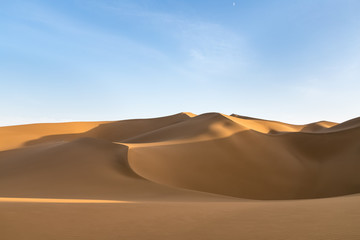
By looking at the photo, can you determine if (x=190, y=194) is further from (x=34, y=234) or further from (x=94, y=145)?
(x=94, y=145)

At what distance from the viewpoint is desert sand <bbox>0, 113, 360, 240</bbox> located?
3545mm

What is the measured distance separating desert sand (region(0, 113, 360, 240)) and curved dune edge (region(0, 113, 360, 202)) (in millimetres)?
56

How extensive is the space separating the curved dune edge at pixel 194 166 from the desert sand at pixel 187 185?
0.06 metres

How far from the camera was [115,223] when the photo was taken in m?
3.90

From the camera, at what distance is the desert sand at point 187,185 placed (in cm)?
354

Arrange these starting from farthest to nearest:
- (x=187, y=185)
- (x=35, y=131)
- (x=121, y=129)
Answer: (x=121, y=129), (x=35, y=131), (x=187, y=185)

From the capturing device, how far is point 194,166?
13.3 meters

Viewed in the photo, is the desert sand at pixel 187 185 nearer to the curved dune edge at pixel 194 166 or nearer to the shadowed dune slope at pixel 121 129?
the curved dune edge at pixel 194 166

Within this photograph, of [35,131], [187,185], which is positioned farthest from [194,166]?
[35,131]

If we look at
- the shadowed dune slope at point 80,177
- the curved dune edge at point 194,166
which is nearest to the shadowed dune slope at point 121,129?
the curved dune edge at point 194,166

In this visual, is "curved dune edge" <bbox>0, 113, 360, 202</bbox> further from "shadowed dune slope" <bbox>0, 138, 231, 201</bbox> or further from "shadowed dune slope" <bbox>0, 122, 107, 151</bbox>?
"shadowed dune slope" <bbox>0, 122, 107, 151</bbox>

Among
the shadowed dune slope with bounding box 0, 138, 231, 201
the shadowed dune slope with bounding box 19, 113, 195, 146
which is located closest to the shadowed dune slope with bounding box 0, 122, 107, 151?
the shadowed dune slope with bounding box 19, 113, 195, 146

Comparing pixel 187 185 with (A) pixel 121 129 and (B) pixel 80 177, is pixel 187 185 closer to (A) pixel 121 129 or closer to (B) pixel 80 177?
(B) pixel 80 177

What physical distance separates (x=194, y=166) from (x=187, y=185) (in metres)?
1.88
